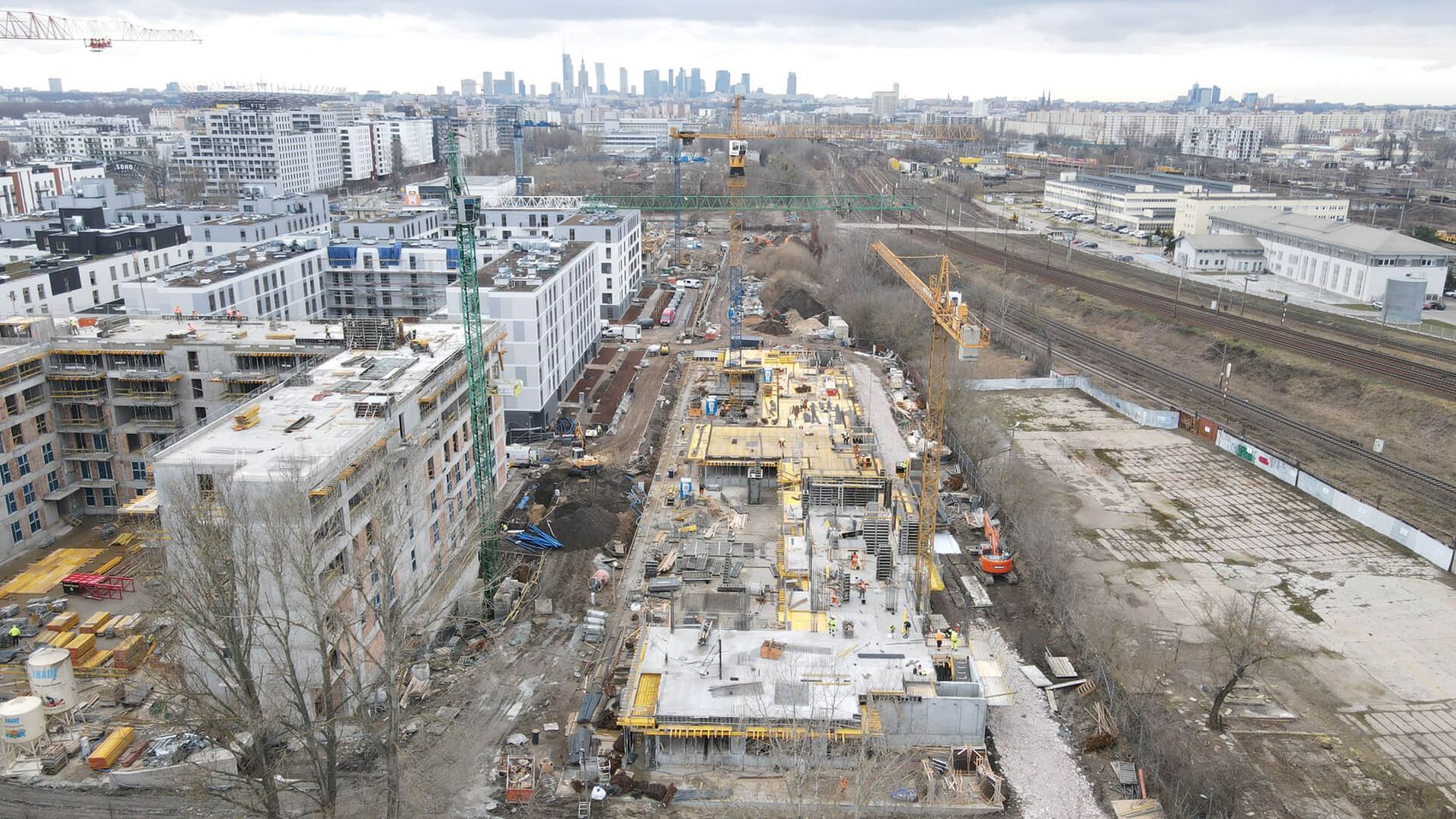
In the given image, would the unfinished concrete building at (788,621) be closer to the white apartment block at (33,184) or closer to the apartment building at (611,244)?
the apartment building at (611,244)

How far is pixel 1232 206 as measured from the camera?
77.6 m

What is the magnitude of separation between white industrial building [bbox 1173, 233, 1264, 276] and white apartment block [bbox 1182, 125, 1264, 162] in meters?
89.8

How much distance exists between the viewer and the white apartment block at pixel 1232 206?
7756cm

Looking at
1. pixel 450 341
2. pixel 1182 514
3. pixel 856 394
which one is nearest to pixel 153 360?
pixel 450 341

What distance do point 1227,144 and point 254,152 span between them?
14394 cm

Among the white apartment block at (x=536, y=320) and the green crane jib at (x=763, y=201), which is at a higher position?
the green crane jib at (x=763, y=201)

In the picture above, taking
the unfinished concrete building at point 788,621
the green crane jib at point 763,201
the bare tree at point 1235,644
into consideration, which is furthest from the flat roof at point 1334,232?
the bare tree at point 1235,644

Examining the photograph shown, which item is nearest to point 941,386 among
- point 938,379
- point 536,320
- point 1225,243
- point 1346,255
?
point 938,379

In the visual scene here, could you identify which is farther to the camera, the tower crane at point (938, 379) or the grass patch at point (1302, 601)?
the tower crane at point (938, 379)

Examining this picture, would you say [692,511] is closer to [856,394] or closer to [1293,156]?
[856,394]

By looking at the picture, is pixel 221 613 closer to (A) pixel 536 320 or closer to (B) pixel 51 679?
(B) pixel 51 679

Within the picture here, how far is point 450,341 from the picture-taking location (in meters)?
28.2

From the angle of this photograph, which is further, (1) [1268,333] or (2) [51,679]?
(1) [1268,333]

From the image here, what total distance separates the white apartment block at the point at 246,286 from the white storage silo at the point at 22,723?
653 inches
